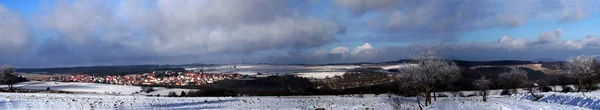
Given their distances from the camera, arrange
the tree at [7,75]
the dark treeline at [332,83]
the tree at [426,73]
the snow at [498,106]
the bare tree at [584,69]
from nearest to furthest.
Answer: the snow at [498,106] → the tree at [426,73] → the bare tree at [584,69] → the dark treeline at [332,83] → the tree at [7,75]

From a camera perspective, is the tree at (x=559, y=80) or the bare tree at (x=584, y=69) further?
the tree at (x=559, y=80)

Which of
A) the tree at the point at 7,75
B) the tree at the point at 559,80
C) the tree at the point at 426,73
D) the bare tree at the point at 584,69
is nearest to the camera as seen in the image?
the tree at the point at 426,73

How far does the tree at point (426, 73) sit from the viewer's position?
1714 inches

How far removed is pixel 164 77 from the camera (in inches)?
5704

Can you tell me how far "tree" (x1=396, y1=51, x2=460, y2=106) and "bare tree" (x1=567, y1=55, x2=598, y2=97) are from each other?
96.4ft

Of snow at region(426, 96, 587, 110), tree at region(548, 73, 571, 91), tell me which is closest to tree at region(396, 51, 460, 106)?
snow at region(426, 96, 587, 110)

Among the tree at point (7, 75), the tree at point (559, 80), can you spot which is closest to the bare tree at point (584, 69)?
the tree at point (559, 80)

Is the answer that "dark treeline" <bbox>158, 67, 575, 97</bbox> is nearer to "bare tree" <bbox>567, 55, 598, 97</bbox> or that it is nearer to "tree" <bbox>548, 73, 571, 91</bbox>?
"tree" <bbox>548, 73, 571, 91</bbox>

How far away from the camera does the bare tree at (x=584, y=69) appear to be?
63375 millimetres

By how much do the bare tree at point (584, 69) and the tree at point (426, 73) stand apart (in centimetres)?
2939

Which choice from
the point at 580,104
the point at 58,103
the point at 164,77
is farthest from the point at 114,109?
the point at 164,77

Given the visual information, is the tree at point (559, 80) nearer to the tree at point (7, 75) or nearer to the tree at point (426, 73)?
the tree at point (426, 73)

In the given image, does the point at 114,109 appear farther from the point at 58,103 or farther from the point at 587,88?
the point at 587,88

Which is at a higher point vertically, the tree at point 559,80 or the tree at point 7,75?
the tree at point 7,75
